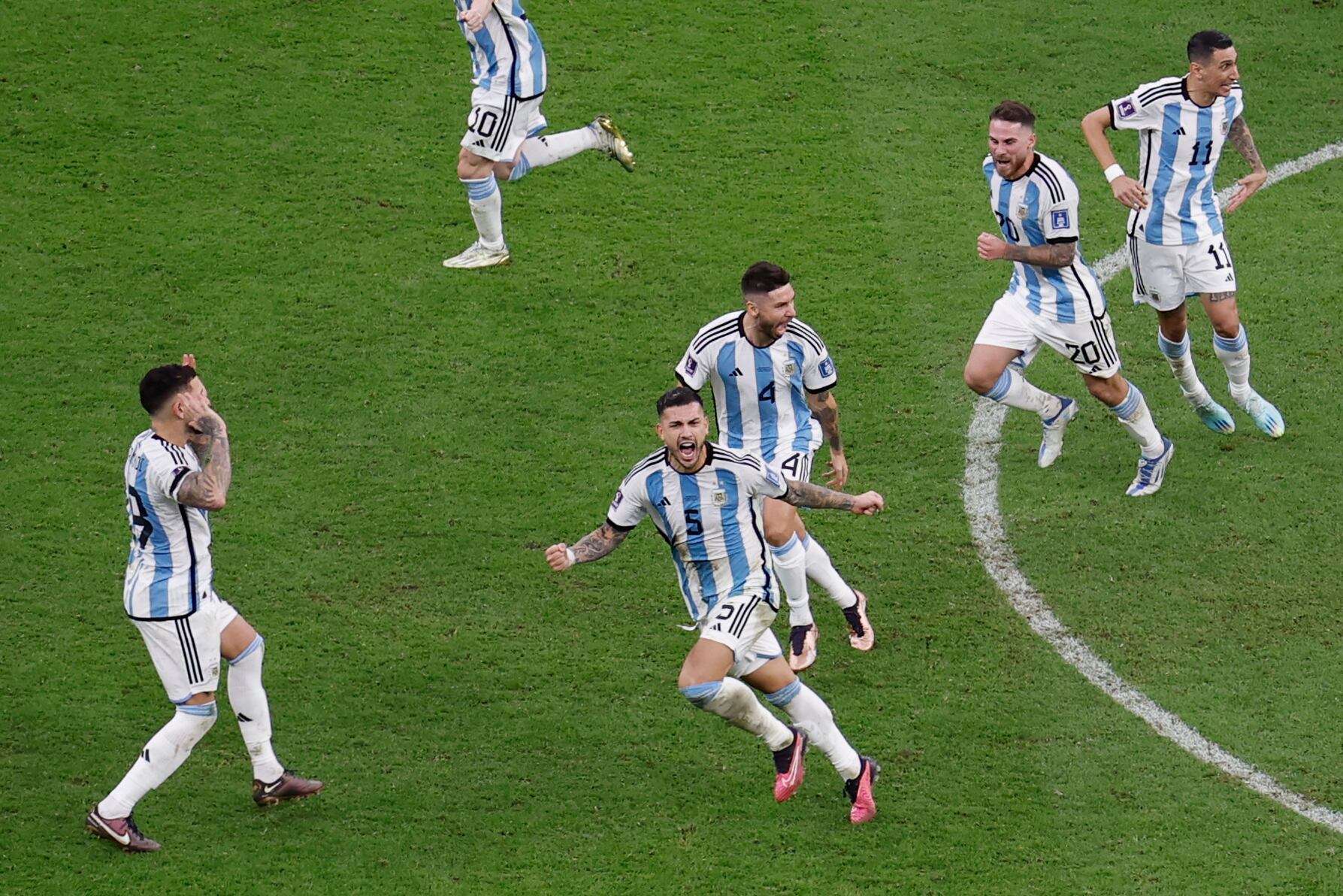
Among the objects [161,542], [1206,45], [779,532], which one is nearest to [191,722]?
[161,542]

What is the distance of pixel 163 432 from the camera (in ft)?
24.0

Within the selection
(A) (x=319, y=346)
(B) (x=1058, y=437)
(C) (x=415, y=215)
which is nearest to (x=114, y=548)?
(A) (x=319, y=346)

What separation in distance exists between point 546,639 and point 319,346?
322cm

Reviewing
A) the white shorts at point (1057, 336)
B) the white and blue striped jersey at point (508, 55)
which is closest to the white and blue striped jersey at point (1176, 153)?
the white shorts at point (1057, 336)

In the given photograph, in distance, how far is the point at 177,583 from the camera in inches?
291

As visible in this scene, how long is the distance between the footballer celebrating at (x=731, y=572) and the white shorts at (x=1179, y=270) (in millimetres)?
3358

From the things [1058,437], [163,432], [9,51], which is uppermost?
[9,51]

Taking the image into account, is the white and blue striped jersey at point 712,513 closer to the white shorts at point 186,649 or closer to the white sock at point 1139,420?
the white shorts at point 186,649

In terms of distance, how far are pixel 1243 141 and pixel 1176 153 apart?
0.43 metres

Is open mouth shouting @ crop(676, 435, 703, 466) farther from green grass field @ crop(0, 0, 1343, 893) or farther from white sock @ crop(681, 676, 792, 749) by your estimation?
green grass field @ crop(0, 0, 1343, 893)

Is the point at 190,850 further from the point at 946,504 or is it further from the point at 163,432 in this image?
the point at 946,504

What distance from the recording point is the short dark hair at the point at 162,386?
7227 millimetres

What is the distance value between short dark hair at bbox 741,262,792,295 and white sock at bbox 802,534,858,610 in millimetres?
1403

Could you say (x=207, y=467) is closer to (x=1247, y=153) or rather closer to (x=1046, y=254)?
(x=1046, y=254)
